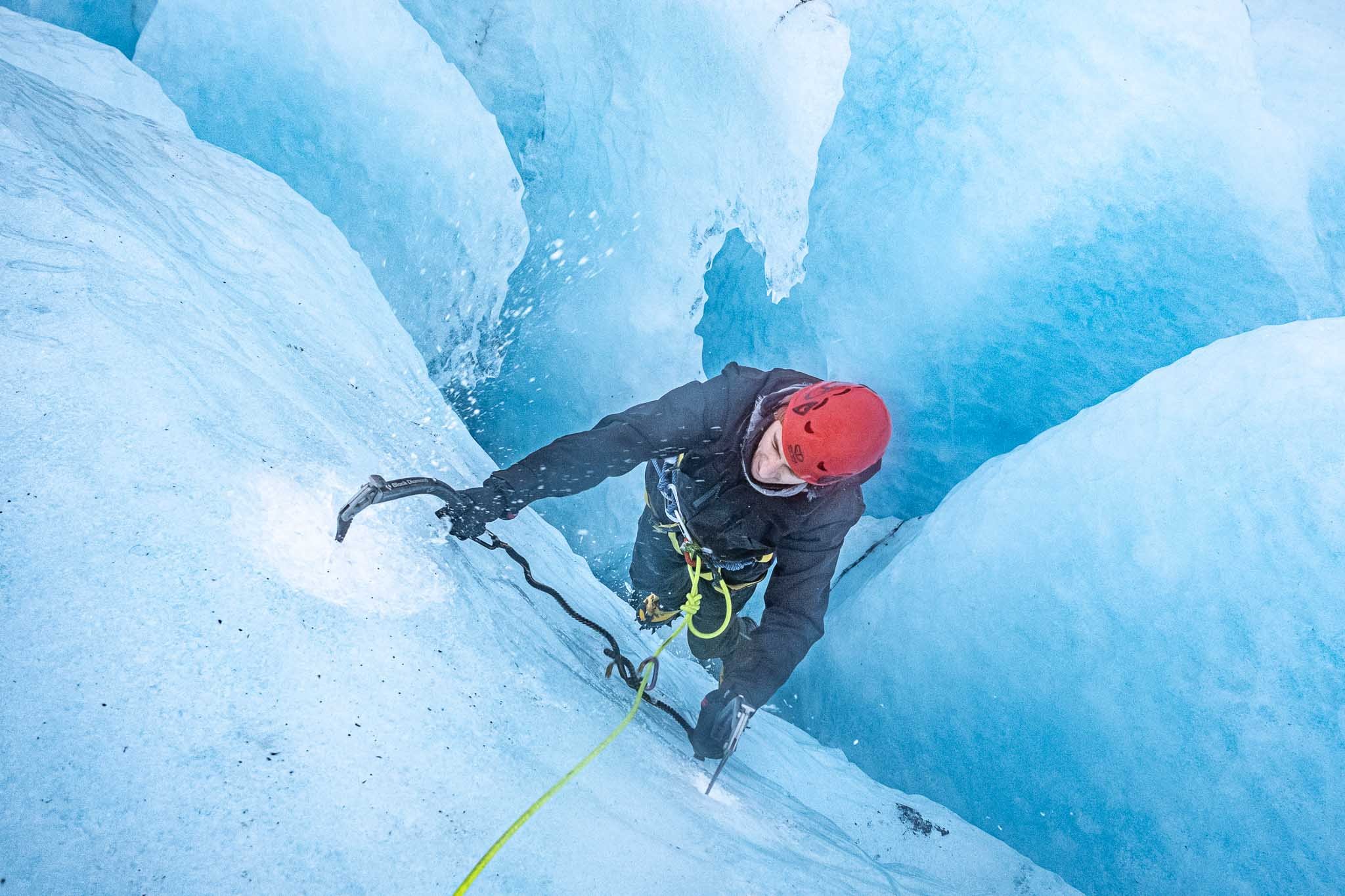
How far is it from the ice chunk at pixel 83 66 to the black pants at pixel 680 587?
2.67 metres

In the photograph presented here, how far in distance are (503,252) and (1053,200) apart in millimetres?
2332

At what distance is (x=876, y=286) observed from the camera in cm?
317

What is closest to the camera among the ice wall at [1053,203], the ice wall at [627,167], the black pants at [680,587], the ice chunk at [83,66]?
the black pants at [680,587]

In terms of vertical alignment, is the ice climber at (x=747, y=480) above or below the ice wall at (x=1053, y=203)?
below

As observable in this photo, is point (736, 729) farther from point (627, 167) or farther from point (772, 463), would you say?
point (627, 167)

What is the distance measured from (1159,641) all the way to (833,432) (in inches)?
58.2

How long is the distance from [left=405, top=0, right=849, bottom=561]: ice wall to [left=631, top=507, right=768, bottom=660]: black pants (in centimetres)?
126

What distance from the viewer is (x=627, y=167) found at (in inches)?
128

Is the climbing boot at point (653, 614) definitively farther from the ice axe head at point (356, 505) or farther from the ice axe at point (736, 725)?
the ice axe head at point (356, 505)

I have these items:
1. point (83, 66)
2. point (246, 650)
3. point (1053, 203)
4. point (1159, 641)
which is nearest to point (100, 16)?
point (83, 66)

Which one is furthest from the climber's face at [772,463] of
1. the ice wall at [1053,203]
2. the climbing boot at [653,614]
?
the ice wall at [1053,203]

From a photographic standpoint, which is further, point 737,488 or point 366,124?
point 366,124

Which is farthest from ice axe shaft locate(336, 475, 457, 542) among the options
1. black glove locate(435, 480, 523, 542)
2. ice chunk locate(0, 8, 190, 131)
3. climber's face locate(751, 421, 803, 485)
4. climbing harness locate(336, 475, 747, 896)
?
ice chunk locate(0, 8, 190, 131)

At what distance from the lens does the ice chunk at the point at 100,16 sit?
10.6 ft
